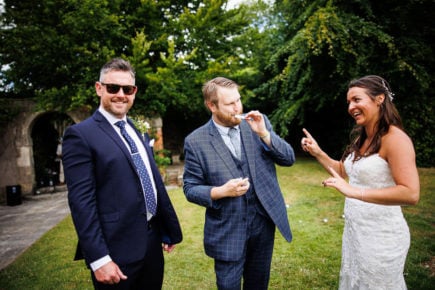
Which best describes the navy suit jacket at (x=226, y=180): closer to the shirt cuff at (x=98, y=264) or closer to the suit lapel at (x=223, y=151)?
the suit lapel at (x=223, y=151)

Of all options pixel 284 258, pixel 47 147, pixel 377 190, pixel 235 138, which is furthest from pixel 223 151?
pixel 47 147

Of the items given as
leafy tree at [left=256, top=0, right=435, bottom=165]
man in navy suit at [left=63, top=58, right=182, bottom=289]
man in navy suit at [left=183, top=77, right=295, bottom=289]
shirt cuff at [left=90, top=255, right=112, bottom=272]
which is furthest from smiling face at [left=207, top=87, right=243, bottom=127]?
leafy tree at [left=256, top=0, right=435, bottom=165]

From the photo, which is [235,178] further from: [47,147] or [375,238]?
[47,147]

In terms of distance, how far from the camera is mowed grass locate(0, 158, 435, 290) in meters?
3.63

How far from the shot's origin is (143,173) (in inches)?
88.1

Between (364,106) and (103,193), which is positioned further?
(364,106)

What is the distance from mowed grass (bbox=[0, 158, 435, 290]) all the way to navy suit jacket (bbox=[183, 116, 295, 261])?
5.59ft

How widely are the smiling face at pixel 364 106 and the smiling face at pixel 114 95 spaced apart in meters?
1.88

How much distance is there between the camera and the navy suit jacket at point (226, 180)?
2.21 meters

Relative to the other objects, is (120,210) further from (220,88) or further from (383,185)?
(383,185)

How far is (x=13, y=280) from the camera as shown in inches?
159

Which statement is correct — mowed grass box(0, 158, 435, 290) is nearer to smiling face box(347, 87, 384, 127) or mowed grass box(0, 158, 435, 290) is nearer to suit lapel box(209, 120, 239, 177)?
suit lapel box(209, 120, 239, 177)

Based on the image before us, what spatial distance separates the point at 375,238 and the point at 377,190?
472mm

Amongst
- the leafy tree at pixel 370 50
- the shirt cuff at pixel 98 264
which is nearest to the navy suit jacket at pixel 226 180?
the shirt cuff at pixel 98 264
